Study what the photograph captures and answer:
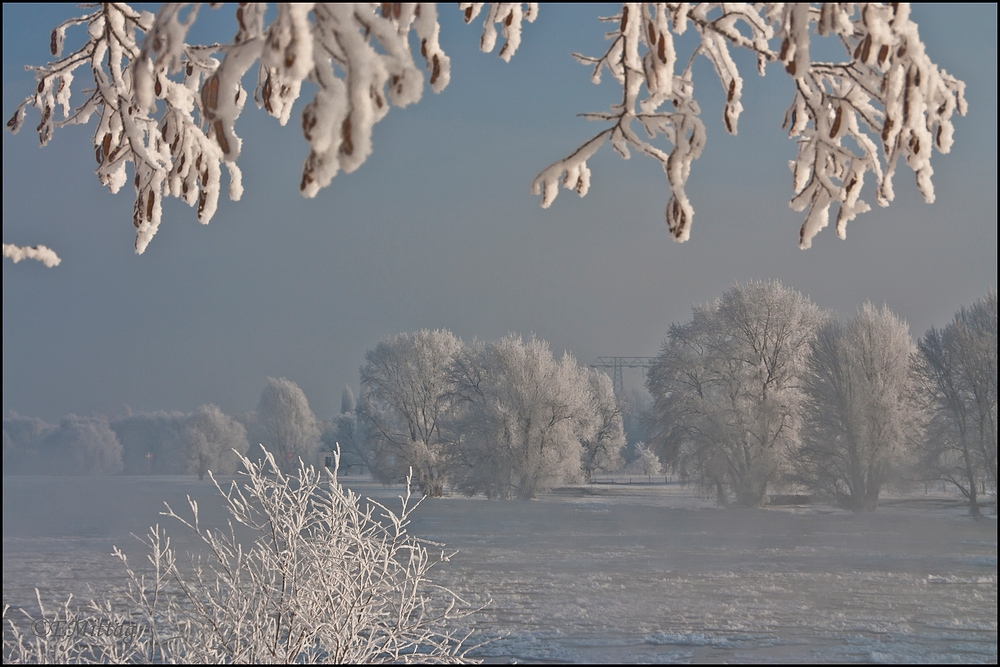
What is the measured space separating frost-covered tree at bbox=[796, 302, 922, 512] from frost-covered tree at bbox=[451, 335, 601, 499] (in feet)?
24.6

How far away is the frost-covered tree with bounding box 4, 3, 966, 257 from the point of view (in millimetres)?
933

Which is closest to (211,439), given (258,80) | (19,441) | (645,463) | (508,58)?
(19,441)

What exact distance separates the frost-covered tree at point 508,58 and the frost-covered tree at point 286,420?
36483 mm

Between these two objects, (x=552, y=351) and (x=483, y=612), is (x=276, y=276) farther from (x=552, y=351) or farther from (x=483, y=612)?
(x=483, y=612)

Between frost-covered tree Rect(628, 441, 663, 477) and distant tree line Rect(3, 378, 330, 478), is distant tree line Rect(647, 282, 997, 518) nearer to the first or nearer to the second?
frost-covered tree Rect(628, 441, 663, 477)

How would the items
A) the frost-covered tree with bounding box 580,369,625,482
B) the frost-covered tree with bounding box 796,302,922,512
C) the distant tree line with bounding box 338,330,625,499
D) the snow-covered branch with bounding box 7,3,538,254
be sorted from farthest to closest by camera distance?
1. the frost-covered tree with bounding box 580,369,625,482
2. the distant tree line with bounding box 338,330,625,499
3. the frost-covered tree with bounding box 796,302,922,512
4. the snow-covered branch with bounding box 7,3,538,254

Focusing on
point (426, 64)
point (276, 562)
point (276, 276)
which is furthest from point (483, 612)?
point (276, 276)

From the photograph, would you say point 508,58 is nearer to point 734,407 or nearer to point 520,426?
point 734,407

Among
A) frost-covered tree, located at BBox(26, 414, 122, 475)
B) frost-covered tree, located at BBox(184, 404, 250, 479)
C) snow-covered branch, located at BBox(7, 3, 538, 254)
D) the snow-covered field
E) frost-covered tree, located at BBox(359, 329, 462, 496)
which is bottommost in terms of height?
frost-covered tree, located at BBox(26, 414, 122, 475)

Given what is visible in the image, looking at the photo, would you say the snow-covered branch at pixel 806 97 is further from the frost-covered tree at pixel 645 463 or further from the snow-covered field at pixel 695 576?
the frost-covered tree at pixel 645 463

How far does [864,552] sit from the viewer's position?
14258mm

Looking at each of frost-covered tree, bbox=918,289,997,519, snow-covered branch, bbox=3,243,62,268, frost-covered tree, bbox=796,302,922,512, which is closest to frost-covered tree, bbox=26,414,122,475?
frost-covered tree, bbox=796,302,922,512

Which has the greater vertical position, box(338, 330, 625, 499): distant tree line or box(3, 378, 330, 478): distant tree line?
box(338, 330, 625, 499): distant tree line

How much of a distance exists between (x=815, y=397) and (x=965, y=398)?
340cm
